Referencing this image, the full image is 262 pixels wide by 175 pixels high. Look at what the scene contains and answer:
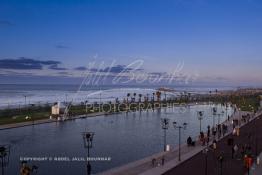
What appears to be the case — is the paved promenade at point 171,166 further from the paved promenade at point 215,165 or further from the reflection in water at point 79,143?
the reflection in water at point 79,143

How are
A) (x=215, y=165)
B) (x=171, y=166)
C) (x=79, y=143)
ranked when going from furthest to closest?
(x=79, y=143), (x=215, y=165), (x=171, y=166)

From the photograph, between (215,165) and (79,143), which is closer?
(215,165)

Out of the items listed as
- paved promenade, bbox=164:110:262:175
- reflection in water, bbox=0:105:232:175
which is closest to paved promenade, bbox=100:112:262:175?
paved promenade, bbox=164:110:262:175

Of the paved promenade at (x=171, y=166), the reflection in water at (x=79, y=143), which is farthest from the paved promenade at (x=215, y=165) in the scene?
the reflection in water at (x=79, y=143)

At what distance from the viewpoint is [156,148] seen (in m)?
37.4

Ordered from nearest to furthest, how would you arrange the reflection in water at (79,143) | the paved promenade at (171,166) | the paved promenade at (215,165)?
the paved promenade at (171,166)
the paved promenade at (215,165)
the reflection in water at (79,143)

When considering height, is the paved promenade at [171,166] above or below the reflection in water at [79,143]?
above

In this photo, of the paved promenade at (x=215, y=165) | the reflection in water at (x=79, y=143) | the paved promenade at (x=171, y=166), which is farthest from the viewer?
the reflection in water at (x=79, y=143)

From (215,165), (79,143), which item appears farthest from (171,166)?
(79,143)

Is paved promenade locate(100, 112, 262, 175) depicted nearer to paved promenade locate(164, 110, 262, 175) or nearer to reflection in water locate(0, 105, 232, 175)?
paved promenade locate(164, 110, 262, 175)

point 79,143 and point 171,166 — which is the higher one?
point 171,166

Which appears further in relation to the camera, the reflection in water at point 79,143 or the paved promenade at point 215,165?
the reflection in water at point 79,143

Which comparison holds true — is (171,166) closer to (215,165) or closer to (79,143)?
(215,165)

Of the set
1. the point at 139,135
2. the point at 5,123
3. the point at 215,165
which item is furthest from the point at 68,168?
the point at 5,123
